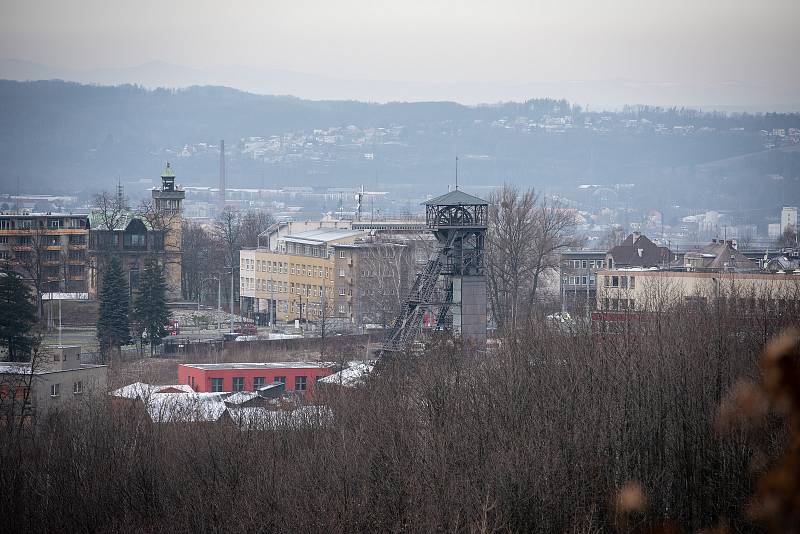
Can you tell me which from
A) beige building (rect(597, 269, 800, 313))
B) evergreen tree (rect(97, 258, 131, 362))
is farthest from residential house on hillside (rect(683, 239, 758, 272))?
evergreen tree (rect(97, 258, 131, 362))

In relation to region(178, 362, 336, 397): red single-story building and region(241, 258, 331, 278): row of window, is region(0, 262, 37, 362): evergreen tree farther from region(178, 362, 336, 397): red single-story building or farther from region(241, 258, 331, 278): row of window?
region(241, 258, 331, 278): row of window

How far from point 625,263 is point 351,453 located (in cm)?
4565

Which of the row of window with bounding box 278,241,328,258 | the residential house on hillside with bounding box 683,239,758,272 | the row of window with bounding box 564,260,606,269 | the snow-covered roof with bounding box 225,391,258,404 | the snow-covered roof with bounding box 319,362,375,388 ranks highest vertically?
the row of window with bounding box 278,241,328,258

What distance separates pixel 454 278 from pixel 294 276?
26.9m

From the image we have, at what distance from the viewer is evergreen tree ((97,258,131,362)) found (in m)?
43.0

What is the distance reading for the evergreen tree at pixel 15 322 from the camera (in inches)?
1416

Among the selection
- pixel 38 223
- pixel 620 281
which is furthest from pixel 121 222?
pixel 620 281

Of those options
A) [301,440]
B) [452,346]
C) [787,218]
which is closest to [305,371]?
[452,346]

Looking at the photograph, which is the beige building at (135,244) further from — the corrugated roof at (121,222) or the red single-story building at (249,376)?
the red single-story building at (249,376)

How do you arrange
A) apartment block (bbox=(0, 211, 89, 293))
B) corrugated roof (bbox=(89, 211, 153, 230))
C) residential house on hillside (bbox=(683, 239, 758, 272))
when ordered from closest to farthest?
residential house on hillside (bbox=(683, 239, 758, 272))
apartment block (bbox=(0, 211, 89, 293))
corrugated roof (bbox=(89, 211, 153, 230))

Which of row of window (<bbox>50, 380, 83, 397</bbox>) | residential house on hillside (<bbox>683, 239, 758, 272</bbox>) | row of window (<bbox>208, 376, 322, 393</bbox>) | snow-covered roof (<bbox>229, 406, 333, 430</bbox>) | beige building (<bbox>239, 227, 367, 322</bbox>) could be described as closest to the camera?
snow-covered roof (<bbox>229, 406, 333, 430</bbox>)

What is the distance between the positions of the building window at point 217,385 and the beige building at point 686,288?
34.9 ft

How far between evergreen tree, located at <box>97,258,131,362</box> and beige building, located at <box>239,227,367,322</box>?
9295 mm

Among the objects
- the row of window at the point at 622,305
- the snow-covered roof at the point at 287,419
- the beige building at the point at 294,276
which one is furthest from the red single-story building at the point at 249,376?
the beige building at the point at 294,276
